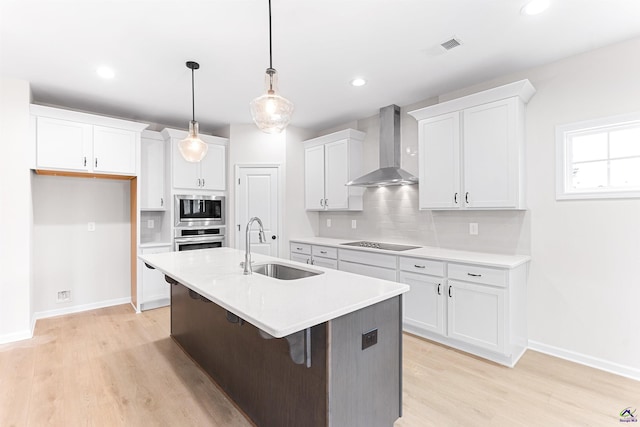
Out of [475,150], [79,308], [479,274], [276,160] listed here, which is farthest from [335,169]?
[79,308]

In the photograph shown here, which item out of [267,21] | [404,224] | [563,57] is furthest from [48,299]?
[563,57]

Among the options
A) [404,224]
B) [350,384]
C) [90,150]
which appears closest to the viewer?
[350,384]

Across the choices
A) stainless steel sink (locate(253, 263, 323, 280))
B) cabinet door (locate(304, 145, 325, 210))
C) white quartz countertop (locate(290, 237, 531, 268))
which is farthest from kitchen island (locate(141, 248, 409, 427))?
cabinet door (locate(304, 145, 325, 210))

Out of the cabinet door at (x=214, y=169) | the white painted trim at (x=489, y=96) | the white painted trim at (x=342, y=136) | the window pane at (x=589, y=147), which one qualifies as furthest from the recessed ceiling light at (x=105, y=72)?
the window pane at (x=589, y=147)

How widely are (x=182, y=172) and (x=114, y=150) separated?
0.84 meters

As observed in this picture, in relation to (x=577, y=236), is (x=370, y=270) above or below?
below

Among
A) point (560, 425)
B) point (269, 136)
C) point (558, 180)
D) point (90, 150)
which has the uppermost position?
point (269, 136)

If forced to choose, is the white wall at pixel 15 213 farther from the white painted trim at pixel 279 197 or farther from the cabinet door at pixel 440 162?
the cabinet door at pixel 440 162

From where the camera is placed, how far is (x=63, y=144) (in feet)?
11.4

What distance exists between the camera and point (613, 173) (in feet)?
8.52

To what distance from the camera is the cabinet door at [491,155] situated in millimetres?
2801

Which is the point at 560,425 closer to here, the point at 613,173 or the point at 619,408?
the point at 619,408

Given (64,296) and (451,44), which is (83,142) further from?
(451,44)

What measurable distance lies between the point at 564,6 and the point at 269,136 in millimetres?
3668
